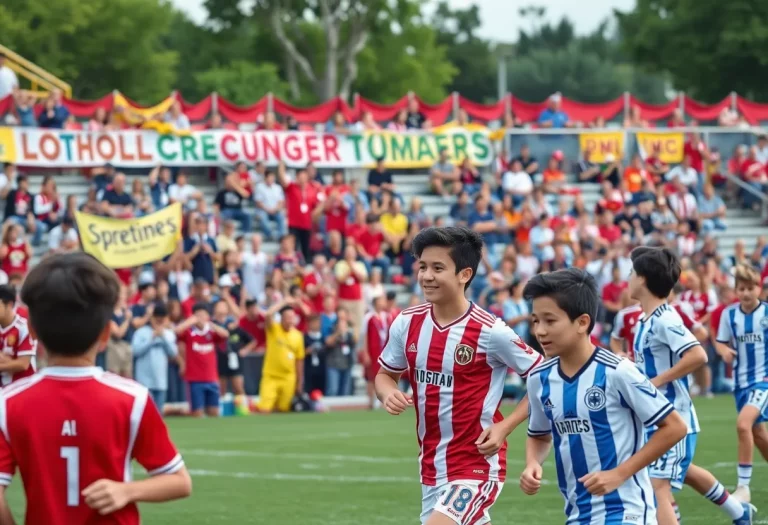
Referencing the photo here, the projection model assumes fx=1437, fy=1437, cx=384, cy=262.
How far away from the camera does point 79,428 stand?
4312 mm

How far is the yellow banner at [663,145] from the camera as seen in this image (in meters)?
32.8

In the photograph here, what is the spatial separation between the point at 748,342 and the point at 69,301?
8070 mm

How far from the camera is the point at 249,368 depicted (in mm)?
23281

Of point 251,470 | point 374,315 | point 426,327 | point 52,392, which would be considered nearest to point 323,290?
point 374,315

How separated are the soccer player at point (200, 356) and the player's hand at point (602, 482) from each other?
16.1m

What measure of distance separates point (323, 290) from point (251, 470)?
9.76 metres

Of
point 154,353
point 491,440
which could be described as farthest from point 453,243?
point 154,353

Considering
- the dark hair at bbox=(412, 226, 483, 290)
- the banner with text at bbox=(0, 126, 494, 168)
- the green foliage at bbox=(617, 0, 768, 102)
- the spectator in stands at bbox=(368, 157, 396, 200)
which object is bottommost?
the dark hair at bbox=(412, 226, 483, 290)

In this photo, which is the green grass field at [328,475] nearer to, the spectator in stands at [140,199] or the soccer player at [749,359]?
the soccer player at [749,359]

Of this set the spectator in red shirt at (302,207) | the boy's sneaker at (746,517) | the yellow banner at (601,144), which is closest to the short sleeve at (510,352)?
the boy's sneaker at (746,517)

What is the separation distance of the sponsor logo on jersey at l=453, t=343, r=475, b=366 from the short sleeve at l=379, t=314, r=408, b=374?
335 millimetres

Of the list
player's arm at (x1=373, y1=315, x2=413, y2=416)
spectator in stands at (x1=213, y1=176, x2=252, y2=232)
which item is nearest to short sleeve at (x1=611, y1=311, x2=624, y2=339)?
player's arm at (x1=373, y1=315, x2=413, y2=416)

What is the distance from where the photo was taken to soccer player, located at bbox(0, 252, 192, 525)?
4.23 m

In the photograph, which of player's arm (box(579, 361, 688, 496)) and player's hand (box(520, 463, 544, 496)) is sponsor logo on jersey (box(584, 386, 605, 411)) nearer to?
player's arm (box(579, 361, 688, 496))
